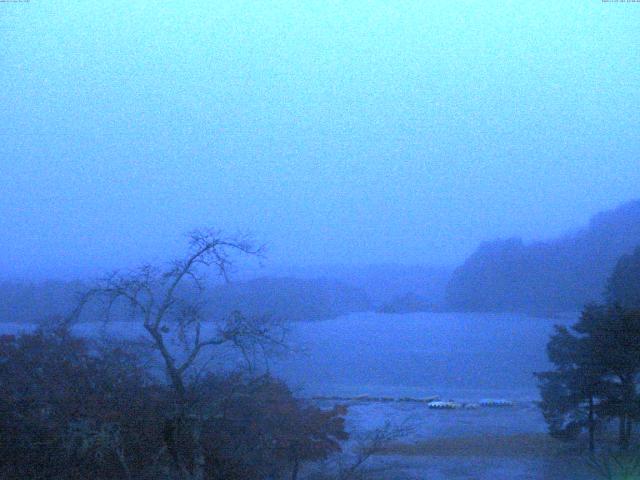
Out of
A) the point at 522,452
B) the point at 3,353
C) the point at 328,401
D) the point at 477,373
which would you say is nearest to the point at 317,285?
the point at 477,373

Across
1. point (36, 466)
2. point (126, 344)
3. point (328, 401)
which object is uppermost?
point (126, 344)

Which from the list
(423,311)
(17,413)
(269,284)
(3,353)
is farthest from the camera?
(423,311)

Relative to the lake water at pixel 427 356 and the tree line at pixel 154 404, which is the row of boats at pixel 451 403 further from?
the tree line at pixel 154 404

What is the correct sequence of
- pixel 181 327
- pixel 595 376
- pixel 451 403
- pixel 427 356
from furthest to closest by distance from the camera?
pixel 427 356, pixel 451 403, pixel 595 376, pixel 181 327

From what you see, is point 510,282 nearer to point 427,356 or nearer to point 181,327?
point 427,356

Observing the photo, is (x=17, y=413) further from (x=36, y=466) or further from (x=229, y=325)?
(x=229, y=325)

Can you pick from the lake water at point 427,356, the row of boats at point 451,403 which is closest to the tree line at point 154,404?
the lake water at point 427,356

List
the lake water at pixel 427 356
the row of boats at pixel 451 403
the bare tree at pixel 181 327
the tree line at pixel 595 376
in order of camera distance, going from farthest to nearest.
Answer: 1. the lake water at pixel 427 356
2. the row of boats at pixel 451 403
3. the tree line at pixel 595 376
4. the bare tree at pixel 181 327

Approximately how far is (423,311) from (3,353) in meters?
26.8

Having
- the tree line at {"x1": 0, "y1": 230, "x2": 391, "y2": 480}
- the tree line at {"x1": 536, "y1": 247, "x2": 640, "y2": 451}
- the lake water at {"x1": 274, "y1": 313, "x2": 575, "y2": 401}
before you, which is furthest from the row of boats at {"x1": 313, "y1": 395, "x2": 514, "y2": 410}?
the tree line at {"x1": 0, "y1": 230, "x2": 391, "y2": 480}

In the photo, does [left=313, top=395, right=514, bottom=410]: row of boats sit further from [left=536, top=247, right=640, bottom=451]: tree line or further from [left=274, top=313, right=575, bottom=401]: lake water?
[left=536, top=247, right=640, bottom=451]: tree line

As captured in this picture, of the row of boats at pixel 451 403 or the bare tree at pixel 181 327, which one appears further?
the row of boats at pixel 451 403

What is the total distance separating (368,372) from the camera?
22.5 metres

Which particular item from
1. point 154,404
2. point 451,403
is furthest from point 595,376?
point 154,404
